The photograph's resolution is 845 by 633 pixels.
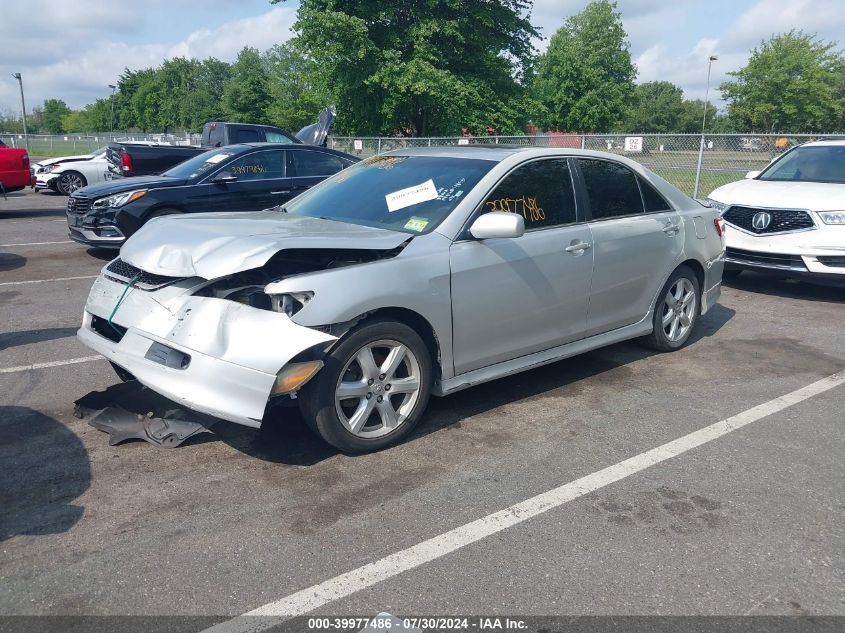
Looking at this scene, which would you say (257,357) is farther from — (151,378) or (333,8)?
(333,8)

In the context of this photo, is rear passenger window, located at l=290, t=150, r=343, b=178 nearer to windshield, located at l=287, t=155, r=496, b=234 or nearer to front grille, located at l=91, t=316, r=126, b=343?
windshield, located at l=287, t=155, r=496, b=234

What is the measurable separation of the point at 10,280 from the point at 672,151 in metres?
13.2

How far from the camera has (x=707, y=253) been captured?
6008 millimetres

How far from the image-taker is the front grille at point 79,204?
964 cm

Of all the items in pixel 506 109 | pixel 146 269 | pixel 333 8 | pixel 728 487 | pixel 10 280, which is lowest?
pixel 728 487

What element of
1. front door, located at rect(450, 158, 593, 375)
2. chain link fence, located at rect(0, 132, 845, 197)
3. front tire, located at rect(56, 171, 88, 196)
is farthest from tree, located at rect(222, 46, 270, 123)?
front door, located at rect(450, 158, 593, 375)

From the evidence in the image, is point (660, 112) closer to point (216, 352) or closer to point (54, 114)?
point (54, 114)

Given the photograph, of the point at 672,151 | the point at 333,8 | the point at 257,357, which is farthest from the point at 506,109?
the point at 257,357

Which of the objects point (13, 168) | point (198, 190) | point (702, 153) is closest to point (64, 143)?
point (13, 168)

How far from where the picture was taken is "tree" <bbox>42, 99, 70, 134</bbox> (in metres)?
113

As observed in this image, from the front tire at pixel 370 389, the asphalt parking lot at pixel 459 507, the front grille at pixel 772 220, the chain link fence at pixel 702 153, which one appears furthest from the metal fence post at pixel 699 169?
the front tire at pixel 370 389

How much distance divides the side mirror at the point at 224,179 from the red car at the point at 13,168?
692 cm

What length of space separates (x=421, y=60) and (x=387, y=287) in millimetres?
25736

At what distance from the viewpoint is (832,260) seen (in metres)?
7.59
